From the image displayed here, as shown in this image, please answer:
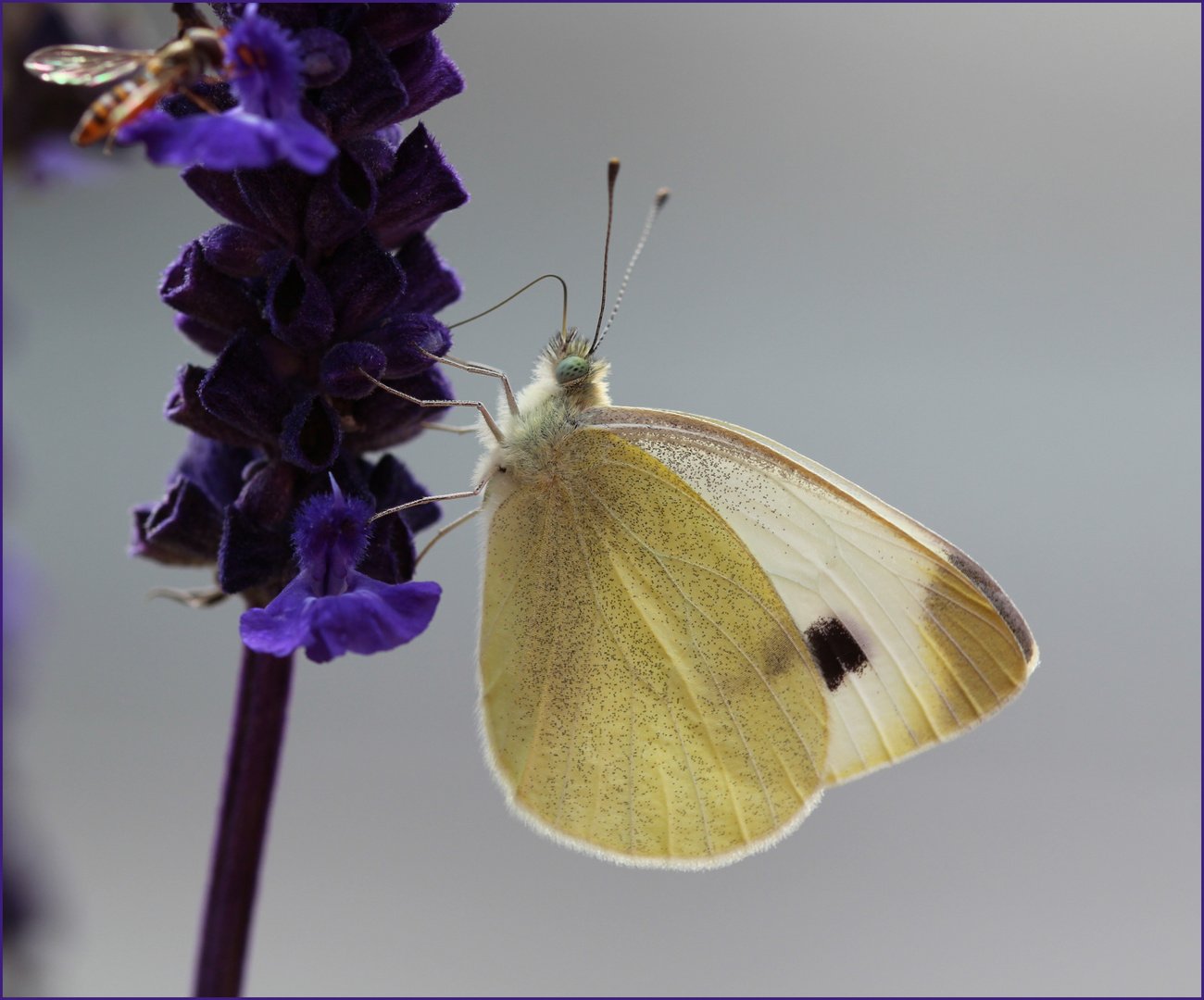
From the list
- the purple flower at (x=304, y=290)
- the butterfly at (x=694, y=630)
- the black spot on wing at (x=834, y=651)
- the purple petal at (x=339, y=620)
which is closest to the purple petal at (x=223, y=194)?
the purple flower at (x=304, y=290)

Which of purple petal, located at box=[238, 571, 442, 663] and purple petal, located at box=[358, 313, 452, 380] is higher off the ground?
purple petal, located at box=[358, 313, 452, 380]

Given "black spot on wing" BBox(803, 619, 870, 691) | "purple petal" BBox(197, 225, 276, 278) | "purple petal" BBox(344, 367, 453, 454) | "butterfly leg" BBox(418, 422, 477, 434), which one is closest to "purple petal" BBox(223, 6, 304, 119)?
"purple petal" BBox(197, 225, 276, 278)

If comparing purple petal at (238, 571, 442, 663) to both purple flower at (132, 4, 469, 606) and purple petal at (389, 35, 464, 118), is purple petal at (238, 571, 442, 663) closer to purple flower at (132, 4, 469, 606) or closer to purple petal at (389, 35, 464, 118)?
purple flower at (132, 4, 469, 606)

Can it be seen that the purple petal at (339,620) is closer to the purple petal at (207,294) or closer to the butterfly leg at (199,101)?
the purple petal at (207,294)

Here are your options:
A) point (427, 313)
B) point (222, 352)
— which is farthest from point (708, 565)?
point (222, 352)

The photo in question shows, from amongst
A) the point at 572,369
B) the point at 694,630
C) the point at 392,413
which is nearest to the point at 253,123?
the point at 392,413

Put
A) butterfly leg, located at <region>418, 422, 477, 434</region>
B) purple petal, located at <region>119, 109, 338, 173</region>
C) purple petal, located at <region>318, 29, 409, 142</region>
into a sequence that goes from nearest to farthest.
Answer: purple petal, located at <region>119, 109, 338, 173</region>
purple petal, located at <region>318, 29, 409, 142</region>
butterfly leg, located at <region>418, 422, 477, 434</region>
